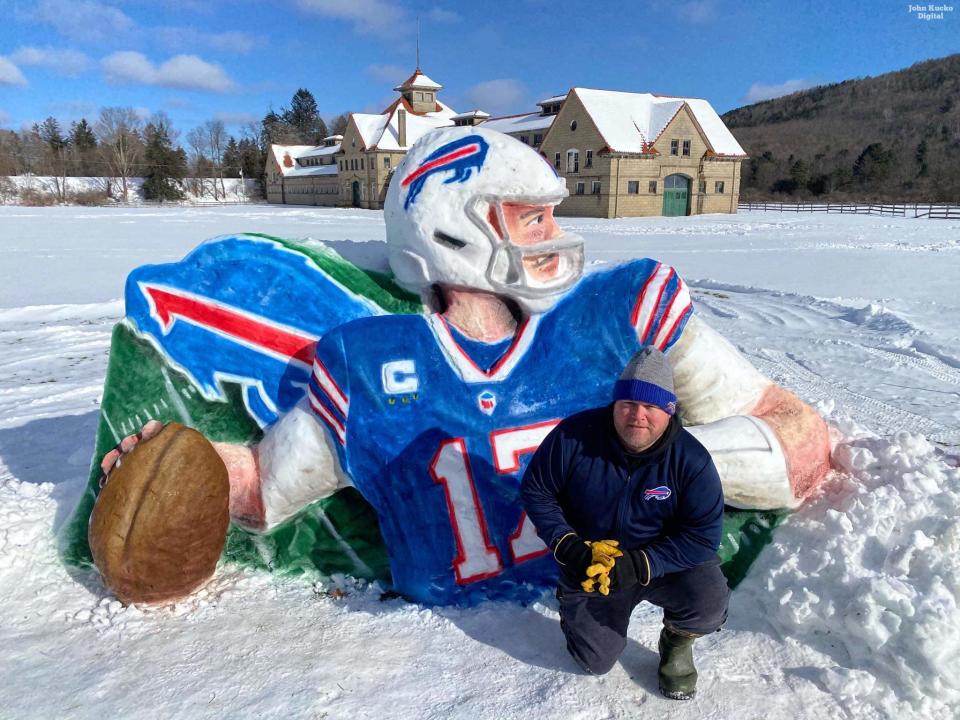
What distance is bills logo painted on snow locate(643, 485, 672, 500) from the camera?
5.83 ft

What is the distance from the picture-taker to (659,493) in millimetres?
1780

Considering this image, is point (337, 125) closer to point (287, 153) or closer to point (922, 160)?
point (287, 153)

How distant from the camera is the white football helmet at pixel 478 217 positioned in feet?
7.43

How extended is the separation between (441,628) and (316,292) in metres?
1.18

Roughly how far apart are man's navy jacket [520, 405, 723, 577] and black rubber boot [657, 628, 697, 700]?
0.69 feet

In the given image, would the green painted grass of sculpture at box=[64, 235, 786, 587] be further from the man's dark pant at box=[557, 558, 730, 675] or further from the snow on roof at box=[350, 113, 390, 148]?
the snow on roof at box=[350, 113, 390, 148]

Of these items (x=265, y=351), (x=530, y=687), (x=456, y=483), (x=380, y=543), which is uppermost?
(x=265, y=351)

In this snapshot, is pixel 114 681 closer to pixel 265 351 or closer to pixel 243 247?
pixel 265 351

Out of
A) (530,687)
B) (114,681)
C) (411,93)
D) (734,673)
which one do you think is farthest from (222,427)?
(411,93)

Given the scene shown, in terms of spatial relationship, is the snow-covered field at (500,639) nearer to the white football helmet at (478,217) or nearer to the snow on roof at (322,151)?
the white football helmet at (478,217)

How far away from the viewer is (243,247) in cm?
250

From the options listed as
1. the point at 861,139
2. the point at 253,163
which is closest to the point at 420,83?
the point at 253,163

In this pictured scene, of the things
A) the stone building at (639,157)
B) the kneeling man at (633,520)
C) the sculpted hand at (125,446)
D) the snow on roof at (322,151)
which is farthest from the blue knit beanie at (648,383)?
the snow on roof at (322,151)

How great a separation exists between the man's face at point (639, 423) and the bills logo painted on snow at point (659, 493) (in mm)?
107
